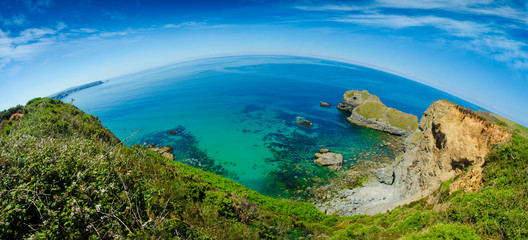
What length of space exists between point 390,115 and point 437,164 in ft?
135

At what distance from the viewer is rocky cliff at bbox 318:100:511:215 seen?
15061mm

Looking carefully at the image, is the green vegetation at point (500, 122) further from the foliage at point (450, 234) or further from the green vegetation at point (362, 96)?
the green vegetation at point (362, 96)

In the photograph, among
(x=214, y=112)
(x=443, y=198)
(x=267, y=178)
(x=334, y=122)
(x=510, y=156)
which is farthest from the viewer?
(x=214, y=112)

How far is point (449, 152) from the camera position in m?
18.3

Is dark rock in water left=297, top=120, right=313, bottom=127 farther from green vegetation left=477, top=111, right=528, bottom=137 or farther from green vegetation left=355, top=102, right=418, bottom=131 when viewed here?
green vegetation left=477, top=111, right=528, bottom=137

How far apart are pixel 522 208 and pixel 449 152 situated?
10974 millimetres

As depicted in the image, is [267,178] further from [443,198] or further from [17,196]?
[17,196]

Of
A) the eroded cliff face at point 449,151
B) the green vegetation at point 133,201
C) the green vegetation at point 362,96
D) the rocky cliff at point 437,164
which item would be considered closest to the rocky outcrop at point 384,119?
the green vegetation at point 362,96

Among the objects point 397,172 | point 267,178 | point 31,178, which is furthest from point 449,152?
point 31,178

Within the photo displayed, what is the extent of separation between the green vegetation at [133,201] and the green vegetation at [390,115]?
4496 centimetres

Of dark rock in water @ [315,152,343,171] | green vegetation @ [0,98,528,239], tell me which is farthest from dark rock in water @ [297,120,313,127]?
green vegetation @ [0,98,528,239]

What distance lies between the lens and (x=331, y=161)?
→ 3603 cm

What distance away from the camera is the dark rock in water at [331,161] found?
34.9 meters

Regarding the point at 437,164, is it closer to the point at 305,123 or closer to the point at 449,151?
the point at 449,151
